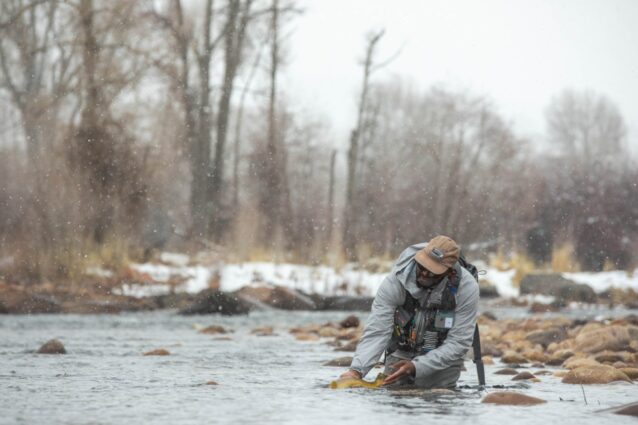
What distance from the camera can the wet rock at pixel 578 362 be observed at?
27.4 ft

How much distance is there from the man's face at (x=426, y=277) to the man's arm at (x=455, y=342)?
0.95 feet

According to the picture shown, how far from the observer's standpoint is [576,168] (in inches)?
1318

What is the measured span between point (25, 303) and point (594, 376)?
10031 mm

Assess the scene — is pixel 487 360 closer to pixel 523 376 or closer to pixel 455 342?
pixel 523 376

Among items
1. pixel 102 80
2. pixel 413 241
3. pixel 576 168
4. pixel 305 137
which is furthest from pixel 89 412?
pixel 305 137

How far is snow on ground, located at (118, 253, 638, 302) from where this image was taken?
17.7m

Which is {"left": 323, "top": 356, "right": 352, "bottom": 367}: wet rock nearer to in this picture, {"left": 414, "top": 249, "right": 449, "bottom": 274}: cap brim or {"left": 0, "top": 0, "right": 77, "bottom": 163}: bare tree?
{"left": 414, "top": 249, "right": 449, "bottom": 274}: cap brim

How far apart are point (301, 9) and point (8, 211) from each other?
422 inches

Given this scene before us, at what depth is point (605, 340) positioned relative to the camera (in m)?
9.70

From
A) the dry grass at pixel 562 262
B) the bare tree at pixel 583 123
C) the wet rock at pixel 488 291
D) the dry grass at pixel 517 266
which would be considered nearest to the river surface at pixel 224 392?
the wet rock at pixel 488 291

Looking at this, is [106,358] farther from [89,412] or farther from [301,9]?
[301,9]

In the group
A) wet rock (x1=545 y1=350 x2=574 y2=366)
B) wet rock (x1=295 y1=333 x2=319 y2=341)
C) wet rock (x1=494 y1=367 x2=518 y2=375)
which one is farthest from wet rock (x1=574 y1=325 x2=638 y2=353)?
wet rock (x1=295 y1=333 x2=319 y2=341)

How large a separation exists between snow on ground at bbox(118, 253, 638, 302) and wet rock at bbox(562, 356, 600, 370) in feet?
31.3

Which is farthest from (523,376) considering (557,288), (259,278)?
(557,288)
